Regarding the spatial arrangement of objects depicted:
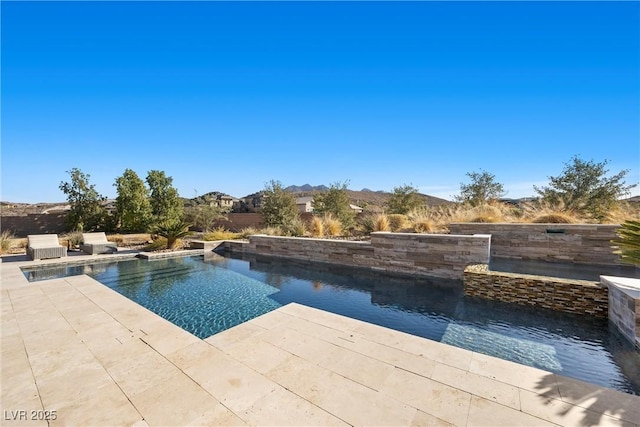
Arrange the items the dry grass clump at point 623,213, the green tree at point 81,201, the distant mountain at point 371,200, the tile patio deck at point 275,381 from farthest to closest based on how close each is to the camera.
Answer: the distant mountain at point 371,200
the green tree at point 81,201
the dry grass clump at point 623,213
the tile patio deck at point 275,381

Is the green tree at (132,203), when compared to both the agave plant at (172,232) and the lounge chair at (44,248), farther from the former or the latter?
the lounge chair at (44,248)

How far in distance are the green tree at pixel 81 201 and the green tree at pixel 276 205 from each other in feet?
36.0

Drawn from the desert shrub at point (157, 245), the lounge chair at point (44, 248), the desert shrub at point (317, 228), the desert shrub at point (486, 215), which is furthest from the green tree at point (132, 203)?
the desert shrub at point (486, 215)

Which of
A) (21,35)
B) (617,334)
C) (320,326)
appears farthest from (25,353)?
(21,35)

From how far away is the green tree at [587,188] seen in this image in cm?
995

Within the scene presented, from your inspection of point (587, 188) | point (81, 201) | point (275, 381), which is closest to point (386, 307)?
point (275, 381)

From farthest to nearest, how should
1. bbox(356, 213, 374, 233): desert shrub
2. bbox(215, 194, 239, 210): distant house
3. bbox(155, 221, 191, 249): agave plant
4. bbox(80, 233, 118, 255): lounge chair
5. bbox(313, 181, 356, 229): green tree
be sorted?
bbox(215, 194, 239, 210): distant house
bbox(313, 181, 356, 229): green tree
bbox(155, 221, 191, 249): agave plant
bbox(356, 213, 374, 233): desert shrub
bbox(80, 233, 118, 255): lounge chair

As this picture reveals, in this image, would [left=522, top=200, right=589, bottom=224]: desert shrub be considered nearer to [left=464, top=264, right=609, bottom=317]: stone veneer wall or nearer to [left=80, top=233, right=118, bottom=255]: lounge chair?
[left=464, top=264, right=609, bottom=317]: stone veneer wall

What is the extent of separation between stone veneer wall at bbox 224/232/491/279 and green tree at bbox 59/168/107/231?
46.2ft

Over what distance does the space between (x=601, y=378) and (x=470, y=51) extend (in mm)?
8711

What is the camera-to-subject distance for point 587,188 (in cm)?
1077

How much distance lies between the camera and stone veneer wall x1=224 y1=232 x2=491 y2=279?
20.2 ft

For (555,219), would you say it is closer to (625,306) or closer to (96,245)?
(625,306)

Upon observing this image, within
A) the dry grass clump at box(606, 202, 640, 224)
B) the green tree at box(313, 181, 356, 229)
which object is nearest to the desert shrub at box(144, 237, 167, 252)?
the green tree at box(313, 181, 356, 229)
